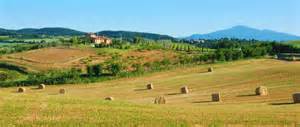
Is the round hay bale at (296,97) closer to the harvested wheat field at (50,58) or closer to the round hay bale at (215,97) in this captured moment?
the round hay bale at (215,97)

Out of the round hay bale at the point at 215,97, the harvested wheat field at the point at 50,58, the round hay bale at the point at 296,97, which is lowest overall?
the harvested wheat field at the point at 50,58

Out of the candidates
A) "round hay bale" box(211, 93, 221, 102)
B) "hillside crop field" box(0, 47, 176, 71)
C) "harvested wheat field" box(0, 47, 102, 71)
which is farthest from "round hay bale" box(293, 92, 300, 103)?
"harvested wheat field" box(0, 47, 102, 71)

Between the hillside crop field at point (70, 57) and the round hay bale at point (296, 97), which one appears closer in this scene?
the round hay bale at point (296, 97)

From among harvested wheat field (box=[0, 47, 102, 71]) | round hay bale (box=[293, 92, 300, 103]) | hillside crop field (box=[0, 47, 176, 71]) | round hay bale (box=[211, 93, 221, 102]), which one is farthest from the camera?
hillside crop field (box=[0, 47, 176, 71])

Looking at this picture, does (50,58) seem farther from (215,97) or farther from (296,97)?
(296,97)

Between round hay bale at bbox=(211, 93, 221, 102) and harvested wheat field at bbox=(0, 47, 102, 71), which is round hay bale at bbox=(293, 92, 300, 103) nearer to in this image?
round hay bale at bbox=(211, 93, 221, 102)

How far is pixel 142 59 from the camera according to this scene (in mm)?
126938

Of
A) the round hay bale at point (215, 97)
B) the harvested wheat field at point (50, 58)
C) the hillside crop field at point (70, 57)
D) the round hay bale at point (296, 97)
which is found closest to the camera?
the round hay bale at point (296, 97)

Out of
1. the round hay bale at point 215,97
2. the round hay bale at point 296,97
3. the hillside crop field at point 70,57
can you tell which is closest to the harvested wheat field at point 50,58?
the hillside crop field at point 70,57

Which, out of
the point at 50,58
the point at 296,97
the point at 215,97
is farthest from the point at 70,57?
the point at 296,97

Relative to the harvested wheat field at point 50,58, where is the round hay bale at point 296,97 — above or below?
above

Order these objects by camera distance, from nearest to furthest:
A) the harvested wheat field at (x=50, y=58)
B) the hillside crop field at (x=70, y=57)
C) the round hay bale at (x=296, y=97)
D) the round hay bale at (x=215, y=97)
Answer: the round hay bale at (x=296, y=97), the round hay bale at (x=215, y=97), the harvested wheat field at (x=50, y=58), the hillside crop field at (x=70, y=57)

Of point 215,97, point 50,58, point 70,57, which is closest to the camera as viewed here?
point 215,97

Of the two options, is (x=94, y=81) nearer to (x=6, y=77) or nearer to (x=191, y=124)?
(x=6, y=77)
